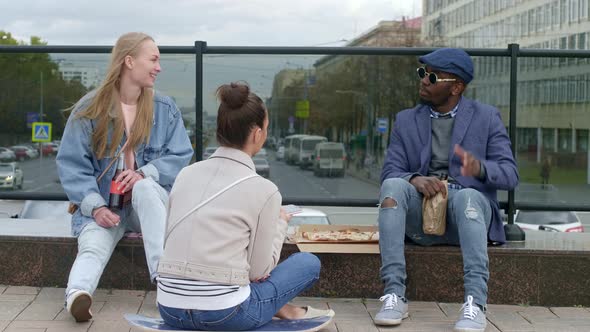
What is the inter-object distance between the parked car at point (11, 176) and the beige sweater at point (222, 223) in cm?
329

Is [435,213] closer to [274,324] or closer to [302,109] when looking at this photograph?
[274,324]

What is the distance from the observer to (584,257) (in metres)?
5.37

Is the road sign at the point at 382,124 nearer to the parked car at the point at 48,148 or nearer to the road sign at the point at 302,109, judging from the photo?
the road sign at the point at 302,109

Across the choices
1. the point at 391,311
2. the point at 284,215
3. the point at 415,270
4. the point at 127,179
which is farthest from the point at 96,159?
the point at 415,270

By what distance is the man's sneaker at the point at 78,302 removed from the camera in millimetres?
4527

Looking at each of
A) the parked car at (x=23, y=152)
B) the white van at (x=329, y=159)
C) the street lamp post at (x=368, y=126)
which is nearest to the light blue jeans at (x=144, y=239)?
the white van at (x=329, y=159)

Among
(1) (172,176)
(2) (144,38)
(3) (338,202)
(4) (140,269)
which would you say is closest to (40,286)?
(4) (140,269)

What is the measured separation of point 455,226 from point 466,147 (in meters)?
0.46

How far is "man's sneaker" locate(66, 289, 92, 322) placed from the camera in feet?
14.9

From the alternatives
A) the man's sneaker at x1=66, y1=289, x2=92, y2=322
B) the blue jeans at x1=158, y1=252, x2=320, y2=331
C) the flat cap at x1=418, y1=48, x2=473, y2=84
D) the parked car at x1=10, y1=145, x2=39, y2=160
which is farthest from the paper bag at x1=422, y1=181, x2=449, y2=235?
the parked car at x1=10, y1=145, x2=39, y2=160

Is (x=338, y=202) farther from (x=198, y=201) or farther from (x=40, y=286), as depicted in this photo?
(x=198, y=201)

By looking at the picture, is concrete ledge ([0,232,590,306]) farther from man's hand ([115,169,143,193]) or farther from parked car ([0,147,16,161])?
parked car ([0,147,16,161])

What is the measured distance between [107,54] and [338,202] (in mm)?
1907

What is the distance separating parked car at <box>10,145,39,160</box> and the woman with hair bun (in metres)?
3.61
